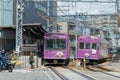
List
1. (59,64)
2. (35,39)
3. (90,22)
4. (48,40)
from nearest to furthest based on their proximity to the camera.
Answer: (48,40) < (59,64) < (35,39) < (90,22)

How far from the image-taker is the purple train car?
1601 inches

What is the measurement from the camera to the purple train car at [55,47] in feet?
133

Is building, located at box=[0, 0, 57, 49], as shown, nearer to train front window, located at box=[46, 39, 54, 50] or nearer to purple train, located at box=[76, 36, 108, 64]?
train front window, located at box=[46, 39, 54, 50]

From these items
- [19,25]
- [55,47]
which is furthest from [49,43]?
[19,25]

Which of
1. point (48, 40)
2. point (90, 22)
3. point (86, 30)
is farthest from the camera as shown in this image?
point (86, 30)

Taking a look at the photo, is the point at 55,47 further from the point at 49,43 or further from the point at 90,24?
the point at 90,24

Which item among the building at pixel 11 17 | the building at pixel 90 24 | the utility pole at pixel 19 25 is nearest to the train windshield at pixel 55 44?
the building at pixel 11 17

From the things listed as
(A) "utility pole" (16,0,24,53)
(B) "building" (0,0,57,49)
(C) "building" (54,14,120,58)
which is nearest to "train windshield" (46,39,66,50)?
(B) "building" (0,0,57,49)

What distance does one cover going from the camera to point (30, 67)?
3547 centimetres

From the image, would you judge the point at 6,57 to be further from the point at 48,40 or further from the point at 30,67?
the point at 48,40

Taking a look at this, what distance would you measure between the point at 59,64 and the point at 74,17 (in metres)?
24.4

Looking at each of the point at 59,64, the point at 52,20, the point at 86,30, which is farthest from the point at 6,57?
the point at 86,30

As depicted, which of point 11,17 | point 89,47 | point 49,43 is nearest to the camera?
point 49,43

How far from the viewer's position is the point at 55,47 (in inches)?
1610
